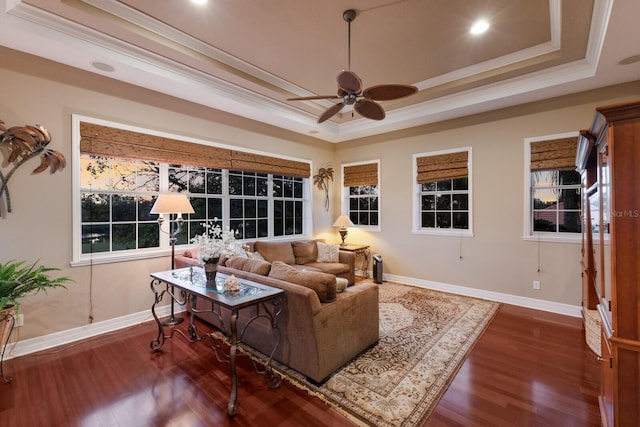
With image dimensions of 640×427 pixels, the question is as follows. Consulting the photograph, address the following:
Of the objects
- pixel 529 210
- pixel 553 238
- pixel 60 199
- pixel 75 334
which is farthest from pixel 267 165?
pixel 553 238

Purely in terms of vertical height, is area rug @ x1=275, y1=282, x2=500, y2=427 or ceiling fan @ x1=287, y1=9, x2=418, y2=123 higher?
ceiling fan @ x1=287, y1=9, x2=418, y2=123

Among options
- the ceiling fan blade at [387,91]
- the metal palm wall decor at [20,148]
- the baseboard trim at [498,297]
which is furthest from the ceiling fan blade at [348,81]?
the baseboard trim at [498,297]

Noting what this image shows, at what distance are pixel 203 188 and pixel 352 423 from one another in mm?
3655

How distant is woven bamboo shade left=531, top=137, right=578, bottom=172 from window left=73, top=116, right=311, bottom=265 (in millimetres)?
3966

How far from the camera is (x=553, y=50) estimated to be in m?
3.12

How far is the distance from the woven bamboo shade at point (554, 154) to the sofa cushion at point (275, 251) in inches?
154

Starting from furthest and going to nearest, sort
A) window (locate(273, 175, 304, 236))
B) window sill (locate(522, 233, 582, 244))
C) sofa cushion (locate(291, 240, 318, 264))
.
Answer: window (locate(273, 175, 304, 236)) → sofa cushion (locate(291, 240, 318, 264)) → window sill (locate(522, 233, 582, 244))

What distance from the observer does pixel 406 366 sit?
8.32ft

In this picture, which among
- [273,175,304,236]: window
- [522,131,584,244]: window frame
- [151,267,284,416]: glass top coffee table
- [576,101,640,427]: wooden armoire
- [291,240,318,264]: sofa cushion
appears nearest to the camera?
[576,101,640,427]: wooden armoire

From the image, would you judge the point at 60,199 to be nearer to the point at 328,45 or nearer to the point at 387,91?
the point at 328,45

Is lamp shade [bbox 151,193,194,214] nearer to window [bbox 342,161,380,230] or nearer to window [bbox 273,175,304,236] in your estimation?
window [bbox 273,175,304,236]

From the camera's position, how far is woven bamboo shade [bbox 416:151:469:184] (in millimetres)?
4641

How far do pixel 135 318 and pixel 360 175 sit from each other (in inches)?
178

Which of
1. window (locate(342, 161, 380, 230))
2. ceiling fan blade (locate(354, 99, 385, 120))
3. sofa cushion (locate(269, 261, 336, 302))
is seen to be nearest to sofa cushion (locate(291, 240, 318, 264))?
window (locate(342, 161, 380, 230))
